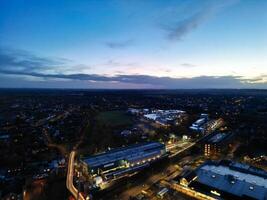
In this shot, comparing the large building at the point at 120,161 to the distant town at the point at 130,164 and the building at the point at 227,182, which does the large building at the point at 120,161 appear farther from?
the building at the point at 227,182

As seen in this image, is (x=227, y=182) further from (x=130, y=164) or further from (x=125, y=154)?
(x=125, y=154)

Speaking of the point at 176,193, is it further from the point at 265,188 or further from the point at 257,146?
the point at 257,146

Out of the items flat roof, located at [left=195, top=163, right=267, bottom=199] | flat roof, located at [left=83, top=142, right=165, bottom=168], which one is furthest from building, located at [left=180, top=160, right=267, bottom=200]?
flat roof, located at [left=83, top=142, right=165, bottom=168]

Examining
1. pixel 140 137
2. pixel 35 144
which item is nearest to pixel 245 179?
pixel 140 137

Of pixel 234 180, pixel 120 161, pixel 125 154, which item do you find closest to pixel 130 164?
pixel 120 161

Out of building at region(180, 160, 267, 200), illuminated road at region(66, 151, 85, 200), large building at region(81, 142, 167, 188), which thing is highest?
building at region(180, 160, 267, 200)

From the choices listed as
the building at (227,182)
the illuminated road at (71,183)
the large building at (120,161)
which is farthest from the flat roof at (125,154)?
the building at (227,182)

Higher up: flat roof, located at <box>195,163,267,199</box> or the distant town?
flat roof, located at <box>195,163,267,199</box>

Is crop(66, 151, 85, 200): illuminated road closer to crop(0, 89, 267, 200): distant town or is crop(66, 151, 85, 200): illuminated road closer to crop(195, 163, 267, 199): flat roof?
crop(0, 89, 267, 200): distant town
